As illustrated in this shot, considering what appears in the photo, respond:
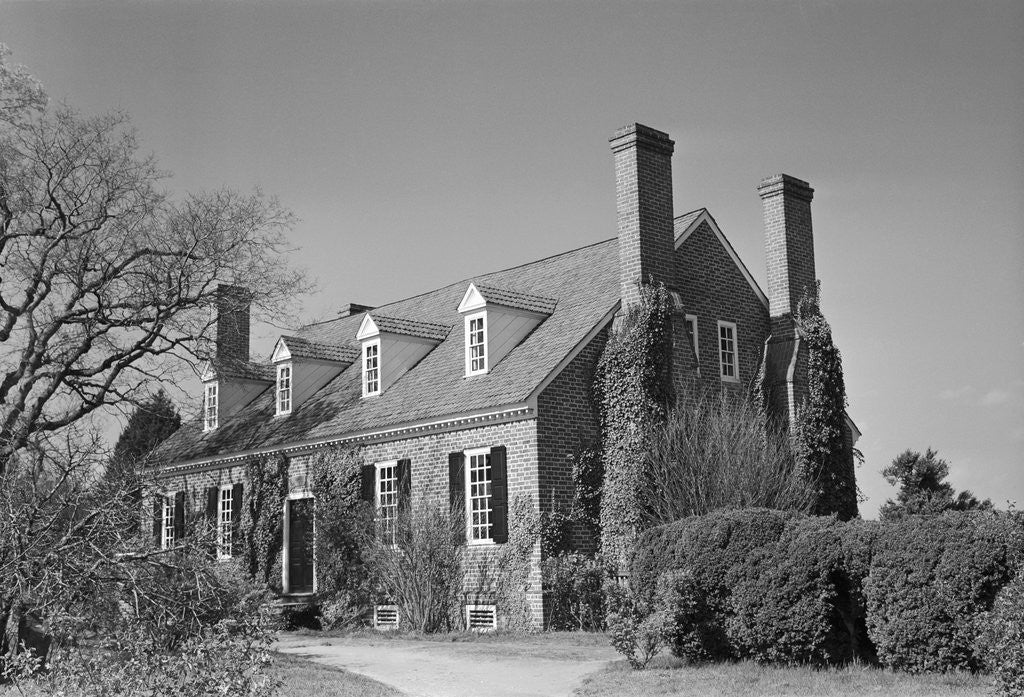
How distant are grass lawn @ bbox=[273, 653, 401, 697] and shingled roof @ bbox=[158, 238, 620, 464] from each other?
691 cm

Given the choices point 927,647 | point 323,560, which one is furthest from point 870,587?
point 323,560

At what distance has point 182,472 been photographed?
30.8 m

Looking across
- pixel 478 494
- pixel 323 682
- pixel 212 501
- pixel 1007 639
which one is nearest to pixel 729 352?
pixel 478 494

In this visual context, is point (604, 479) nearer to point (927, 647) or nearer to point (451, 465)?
point (451, 465)

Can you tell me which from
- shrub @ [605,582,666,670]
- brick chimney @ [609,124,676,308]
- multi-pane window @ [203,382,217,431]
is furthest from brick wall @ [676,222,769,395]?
multi-pane window @ [203,382,217,431]

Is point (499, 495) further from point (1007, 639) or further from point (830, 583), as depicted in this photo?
point (1007, 639)

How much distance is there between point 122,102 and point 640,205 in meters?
12.0

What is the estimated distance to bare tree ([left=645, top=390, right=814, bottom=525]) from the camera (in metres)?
20.5

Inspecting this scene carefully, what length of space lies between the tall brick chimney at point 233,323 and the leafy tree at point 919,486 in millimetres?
16717

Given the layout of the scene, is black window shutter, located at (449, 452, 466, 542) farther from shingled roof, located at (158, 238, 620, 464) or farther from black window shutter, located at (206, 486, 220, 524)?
black window shutter, located at (206, 486, 220, 524)

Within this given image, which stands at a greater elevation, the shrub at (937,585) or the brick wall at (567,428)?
the brick wall at (567,428)

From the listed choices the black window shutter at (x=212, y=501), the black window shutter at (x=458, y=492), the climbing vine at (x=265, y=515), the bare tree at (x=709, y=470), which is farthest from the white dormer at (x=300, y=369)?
the bare tree at (x=709, y=470)

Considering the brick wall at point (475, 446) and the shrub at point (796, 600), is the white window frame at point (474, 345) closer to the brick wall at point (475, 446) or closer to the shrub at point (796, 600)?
the brick wall at point (475, 446)

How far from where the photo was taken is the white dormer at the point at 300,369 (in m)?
29.0
